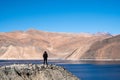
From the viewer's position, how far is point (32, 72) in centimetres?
3272

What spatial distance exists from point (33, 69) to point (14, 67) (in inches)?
83.7

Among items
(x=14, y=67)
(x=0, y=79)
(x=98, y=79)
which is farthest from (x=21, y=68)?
(x=98, y=79)

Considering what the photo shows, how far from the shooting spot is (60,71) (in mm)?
35656

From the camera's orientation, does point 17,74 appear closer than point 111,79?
Yes

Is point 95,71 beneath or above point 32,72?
above

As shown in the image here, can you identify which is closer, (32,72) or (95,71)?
(32,72)

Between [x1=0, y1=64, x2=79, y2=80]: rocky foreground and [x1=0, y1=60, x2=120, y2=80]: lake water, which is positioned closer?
[x1=0, y1=64, x2=79, y2=80]: rocky foreground

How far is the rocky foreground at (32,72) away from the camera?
1207 inches

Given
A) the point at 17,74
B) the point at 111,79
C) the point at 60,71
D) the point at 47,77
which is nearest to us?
the point at 17,74

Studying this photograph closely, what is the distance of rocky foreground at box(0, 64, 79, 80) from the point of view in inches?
1207

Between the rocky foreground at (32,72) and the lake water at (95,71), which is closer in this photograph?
the rocky foreground at (32,72)

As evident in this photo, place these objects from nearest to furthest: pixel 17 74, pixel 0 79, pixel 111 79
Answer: pixel 0 79
pixel 17 74
pixel 111 79

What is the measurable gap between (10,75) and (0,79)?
1.39m

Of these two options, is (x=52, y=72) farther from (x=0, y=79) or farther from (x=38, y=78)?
(x=0, y=79)
